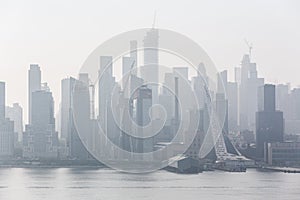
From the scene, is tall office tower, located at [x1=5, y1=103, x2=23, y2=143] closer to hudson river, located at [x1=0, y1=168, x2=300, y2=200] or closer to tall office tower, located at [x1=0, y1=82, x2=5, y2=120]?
→ tall office tower, located at [x1=0, y1=82, x2=5, y2=120]

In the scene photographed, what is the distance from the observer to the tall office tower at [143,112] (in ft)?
103

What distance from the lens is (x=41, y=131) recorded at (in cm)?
3675

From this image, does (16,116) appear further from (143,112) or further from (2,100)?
(143,112)

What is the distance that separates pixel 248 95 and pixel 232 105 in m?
2.03

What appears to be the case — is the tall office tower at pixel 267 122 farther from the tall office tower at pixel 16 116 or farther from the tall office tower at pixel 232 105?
the tall office tower at pixel 16 116

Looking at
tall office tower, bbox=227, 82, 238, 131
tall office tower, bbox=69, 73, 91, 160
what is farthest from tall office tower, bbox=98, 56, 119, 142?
tall office tower, bbox=227, 82, 238, 131

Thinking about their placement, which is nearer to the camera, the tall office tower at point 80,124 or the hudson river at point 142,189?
the hudson river at point 142,189

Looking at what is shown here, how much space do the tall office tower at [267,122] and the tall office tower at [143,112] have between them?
437 centimetres

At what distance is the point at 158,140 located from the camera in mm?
34406

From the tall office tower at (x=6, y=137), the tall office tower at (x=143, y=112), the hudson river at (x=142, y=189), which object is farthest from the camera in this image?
the tall office tower at (x=6, y=137)

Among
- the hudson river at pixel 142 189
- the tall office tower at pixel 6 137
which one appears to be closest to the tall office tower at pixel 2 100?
the tall office tower at pixel 6 137

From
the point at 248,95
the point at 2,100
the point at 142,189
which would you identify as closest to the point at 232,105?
the point at 248,95

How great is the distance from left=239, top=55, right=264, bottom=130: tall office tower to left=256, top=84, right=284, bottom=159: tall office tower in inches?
207

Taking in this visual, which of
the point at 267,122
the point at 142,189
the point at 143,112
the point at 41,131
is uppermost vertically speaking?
the point at 143,112
